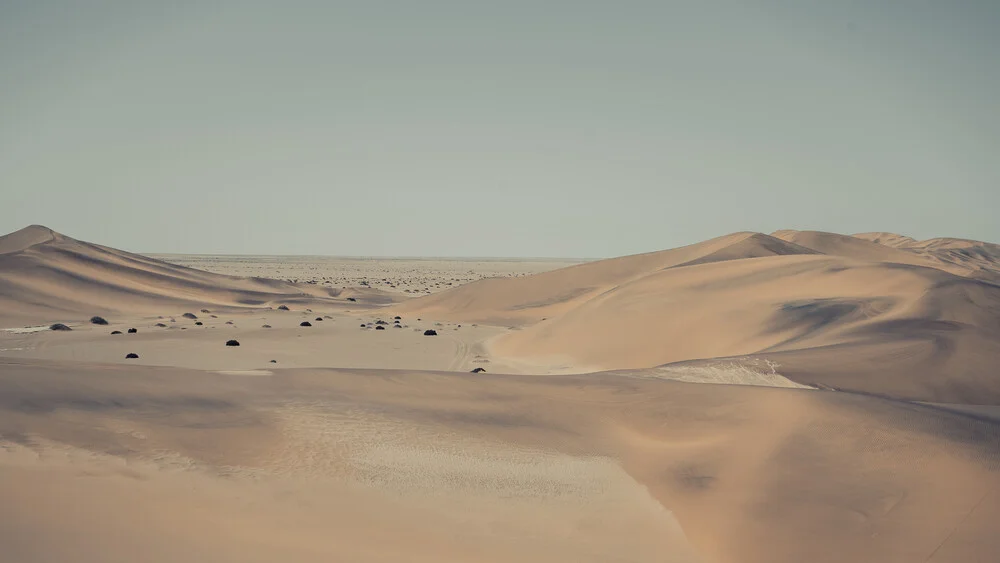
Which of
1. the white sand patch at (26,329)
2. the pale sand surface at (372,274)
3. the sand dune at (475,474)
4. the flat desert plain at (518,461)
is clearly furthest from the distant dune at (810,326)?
the pale sand surface at (372,274)

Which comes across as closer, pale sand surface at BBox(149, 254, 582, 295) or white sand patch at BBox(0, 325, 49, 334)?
white sand patch at BBox(0, 325, 49, 334)

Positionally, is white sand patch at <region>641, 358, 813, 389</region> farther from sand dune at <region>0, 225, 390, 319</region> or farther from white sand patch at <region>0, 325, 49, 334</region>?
sand dune at <region>0, 225, 390, 319</region>

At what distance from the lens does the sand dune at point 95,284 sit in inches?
1296

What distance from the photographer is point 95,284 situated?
1475 inches

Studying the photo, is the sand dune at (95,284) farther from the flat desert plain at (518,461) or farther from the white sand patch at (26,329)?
the flat desert plain at (518,461)

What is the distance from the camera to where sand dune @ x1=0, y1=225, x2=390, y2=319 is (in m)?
32.9

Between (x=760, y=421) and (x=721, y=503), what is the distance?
1635mm

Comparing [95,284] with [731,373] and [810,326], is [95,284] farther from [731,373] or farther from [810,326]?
[731,373]

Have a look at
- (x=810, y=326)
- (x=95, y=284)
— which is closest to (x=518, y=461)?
(x=810, y=326)

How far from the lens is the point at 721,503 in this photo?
251 inches

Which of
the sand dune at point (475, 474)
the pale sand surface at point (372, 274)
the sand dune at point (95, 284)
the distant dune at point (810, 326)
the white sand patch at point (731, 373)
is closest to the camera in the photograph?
the sand dune at point (475, 474)

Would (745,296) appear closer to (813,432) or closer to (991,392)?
(991,392)

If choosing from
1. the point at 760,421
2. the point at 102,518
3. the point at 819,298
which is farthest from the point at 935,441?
the point at 819,298

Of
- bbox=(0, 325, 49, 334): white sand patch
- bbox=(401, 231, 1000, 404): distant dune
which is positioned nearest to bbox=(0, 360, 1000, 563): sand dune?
bbox=(401, 231, 1000, 404): distant dune
